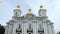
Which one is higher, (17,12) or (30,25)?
(17,12)

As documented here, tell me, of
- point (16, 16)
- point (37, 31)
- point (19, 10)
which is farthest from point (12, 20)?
point (37, 31)

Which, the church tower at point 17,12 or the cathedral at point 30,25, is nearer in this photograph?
the cathedral at point 30,25

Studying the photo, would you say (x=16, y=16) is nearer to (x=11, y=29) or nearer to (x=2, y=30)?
(x=11, y=29)

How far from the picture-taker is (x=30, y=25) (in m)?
31.6

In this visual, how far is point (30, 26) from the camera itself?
31438 mm

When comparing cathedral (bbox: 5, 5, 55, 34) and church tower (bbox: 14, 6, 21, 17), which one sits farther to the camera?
church tower (bbox: 14, 6, 21, 17)

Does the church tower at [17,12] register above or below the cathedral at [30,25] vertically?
above

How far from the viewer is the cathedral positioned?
30984 mm

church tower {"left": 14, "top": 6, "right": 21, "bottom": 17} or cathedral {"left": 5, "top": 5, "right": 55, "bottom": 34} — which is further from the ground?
church tower {"left": 14, "top": 6, "right": 21, "bottom": 17}

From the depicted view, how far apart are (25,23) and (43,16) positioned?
4.49m

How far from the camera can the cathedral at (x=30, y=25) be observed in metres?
31.0

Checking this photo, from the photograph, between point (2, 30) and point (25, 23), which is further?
point (2, 30)

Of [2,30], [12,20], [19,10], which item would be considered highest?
[19,10]

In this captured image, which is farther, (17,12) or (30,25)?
(17,12)
